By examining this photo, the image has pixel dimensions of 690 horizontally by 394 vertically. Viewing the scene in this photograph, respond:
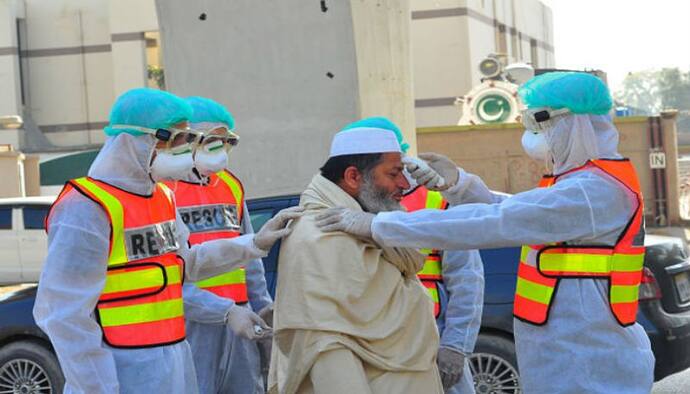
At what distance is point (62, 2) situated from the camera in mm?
39406

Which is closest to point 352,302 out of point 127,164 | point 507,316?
point 127,164

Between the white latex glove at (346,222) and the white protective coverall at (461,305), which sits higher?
the white latex glove at (346,222)

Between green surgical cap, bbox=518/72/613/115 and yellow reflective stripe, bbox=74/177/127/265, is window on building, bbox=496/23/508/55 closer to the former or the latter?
green surgical cap, bbox=518/72/613/115

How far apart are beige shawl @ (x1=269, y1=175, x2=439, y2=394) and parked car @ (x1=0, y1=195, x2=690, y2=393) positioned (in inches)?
137

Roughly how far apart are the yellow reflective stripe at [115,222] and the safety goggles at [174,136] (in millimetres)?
320

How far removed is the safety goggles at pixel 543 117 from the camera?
481 centimetres

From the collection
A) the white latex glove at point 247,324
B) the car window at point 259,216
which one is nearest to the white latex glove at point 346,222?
the white latex glove at point 247,324

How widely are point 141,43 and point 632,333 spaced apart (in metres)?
34.5

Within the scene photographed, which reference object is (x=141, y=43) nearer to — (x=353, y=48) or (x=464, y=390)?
(x=353, y=48)

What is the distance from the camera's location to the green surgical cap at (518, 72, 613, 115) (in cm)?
475

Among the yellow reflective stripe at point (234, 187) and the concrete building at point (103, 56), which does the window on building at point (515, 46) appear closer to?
the concrete building at point (103, 56)

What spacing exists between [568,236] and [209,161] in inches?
80.7

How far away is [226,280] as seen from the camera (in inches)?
229

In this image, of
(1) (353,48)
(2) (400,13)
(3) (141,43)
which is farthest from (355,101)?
(3) (141,43)
